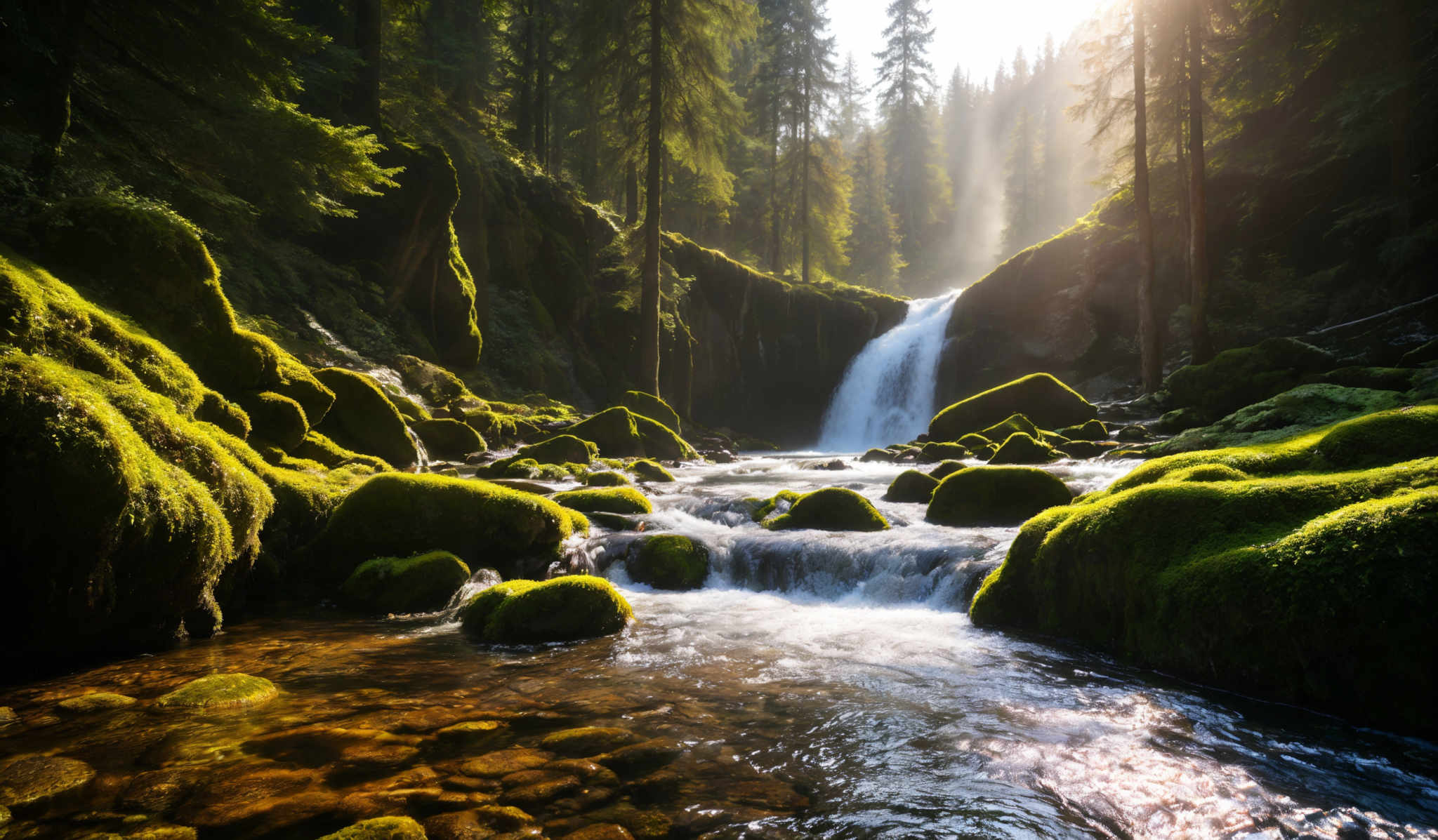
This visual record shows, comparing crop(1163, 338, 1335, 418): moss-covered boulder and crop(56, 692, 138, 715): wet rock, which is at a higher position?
Result: crop(1163, 338, 1335, 418): moss-covered boulder

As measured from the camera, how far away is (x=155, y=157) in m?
8.84

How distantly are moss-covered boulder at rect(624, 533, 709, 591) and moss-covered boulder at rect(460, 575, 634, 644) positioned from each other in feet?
5.41

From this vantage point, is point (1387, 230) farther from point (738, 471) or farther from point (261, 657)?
point (261, 657)

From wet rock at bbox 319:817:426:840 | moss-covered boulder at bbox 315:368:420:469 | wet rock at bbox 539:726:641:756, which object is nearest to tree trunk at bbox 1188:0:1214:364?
moss-covered boulder at bbox 315:368:420:469

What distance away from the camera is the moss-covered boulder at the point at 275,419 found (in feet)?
24.8

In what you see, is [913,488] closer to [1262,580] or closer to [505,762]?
[1262,580]

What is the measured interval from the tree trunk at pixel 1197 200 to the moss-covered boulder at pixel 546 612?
17.5m

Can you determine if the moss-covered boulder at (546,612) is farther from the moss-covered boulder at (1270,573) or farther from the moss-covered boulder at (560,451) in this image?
the moss-covered boulder at (560,451)

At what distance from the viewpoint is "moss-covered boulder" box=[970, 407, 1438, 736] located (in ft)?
10.4

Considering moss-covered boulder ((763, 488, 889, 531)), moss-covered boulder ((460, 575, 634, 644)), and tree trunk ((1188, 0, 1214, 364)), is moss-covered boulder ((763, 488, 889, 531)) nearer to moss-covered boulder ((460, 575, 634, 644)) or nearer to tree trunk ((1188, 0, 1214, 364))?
moss-covered boulder ((460, 575, 634, 644))

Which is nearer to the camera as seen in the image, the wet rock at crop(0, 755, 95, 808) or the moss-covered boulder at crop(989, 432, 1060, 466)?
the wet rock at crop(0, 755, 95, 808)

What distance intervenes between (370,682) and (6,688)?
5.63ft

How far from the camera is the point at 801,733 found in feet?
11.6

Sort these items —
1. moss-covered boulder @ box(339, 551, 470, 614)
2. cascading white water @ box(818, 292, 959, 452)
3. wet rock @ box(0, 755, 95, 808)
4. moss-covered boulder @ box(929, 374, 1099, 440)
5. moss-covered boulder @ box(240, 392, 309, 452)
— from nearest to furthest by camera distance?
wet rock @ box(0, 755, 95, 808), moss-covered boulder @ box(339, 551, 470, 614), moss-covered boulder @ box(240, 392, 309, 452), moss-covered boulder @ box(929, 374, 1099, 440), cascading white water @ box(818, 292, 959, 452)
